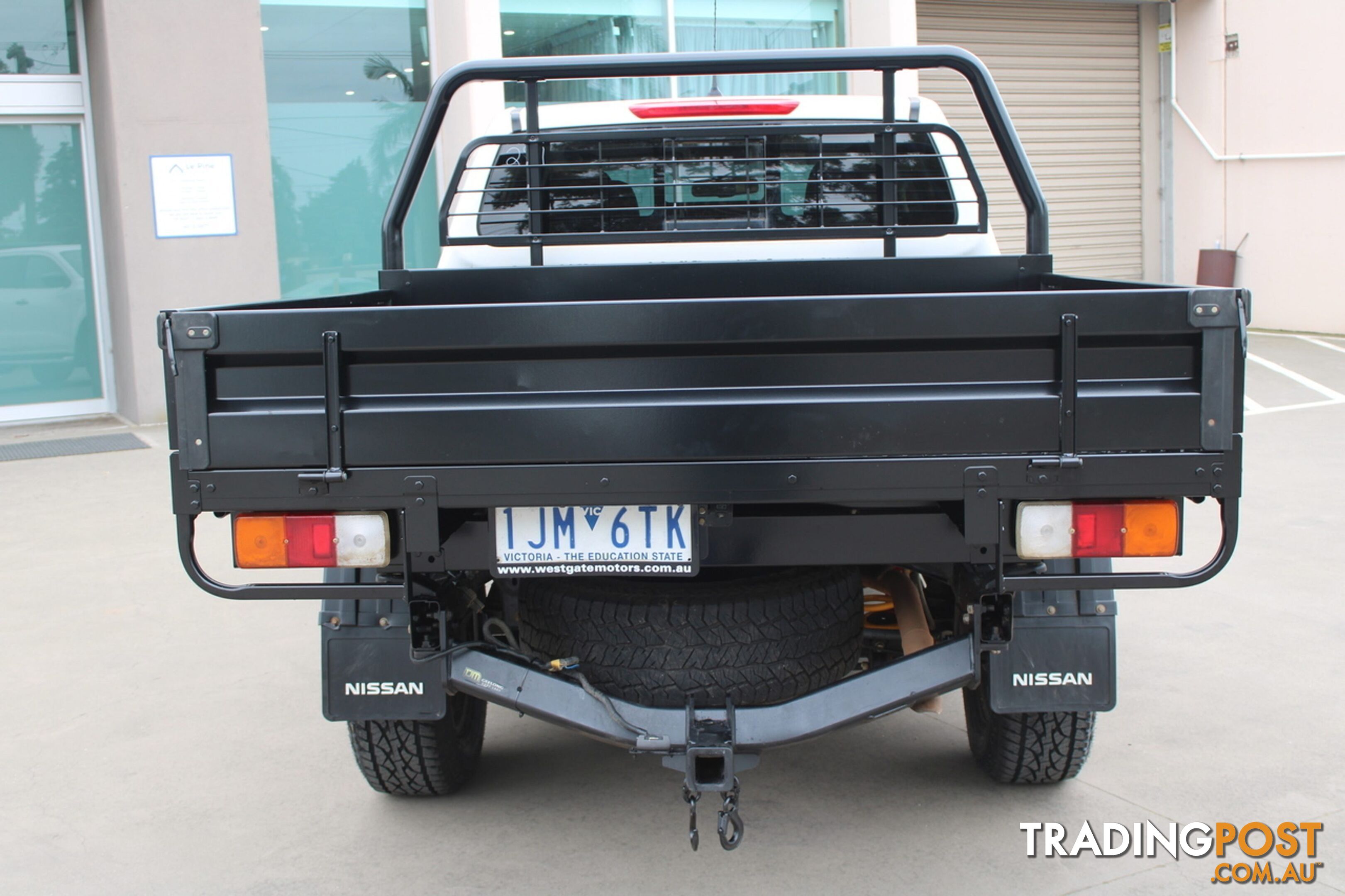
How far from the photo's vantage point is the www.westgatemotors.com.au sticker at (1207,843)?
119 inches

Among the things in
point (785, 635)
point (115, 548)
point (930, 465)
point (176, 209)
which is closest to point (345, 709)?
point (785, 635)

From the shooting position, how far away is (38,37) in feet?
32.6

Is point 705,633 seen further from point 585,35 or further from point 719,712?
point 585,35

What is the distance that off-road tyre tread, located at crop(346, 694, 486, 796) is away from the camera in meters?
3.33

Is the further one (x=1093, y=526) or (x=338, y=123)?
(x=338, y=123)

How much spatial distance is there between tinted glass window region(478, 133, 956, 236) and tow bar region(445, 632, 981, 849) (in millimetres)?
1475

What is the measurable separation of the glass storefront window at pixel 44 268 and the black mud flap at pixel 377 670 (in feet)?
27.9

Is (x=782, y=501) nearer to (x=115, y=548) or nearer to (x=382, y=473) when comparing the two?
(x=382, y=473)

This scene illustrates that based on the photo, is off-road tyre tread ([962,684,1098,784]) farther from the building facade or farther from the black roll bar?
the building facade

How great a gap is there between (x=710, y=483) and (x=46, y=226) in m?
9.36

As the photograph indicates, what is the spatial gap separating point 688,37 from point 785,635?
33.1ft

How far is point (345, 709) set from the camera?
117 inches

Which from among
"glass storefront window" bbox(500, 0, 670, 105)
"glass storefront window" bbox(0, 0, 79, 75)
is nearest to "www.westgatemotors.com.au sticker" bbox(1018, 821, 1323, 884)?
"glass storefront window" bbox(500, 0, 670, 105)

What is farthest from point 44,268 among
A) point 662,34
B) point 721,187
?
point 721,187
